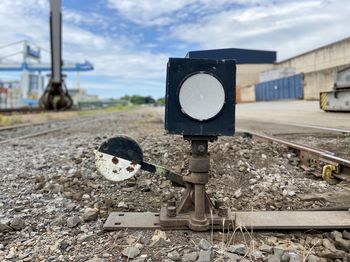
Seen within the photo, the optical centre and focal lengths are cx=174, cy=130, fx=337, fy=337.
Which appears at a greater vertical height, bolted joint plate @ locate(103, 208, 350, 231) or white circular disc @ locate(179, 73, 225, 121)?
white circular disc @ locate(179, 73, 225, 121)

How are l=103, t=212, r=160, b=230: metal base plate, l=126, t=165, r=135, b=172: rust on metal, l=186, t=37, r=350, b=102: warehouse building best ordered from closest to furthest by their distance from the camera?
l=103, t=212, r=160, b=230: metal base plate, l=126, t=165, r=135, b=172: rust on metal, l=186, t=37, r=350, b=102: warehouse building

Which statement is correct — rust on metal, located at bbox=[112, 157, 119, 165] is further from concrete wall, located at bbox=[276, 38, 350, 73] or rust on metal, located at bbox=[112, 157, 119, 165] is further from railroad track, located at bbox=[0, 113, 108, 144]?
concrete wall, located at bbox=[276, 38, 350, 73]

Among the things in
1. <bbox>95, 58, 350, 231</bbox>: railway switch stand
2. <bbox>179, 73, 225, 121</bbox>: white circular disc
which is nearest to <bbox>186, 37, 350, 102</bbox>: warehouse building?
<bbox>95, 58, 350, 231</bbox>: railway switch stand

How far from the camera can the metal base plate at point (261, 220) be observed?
2.15 m

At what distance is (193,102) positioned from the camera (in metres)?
2.03

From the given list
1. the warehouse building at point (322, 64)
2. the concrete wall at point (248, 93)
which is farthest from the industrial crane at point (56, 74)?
the concrete wall at point (248, 93)

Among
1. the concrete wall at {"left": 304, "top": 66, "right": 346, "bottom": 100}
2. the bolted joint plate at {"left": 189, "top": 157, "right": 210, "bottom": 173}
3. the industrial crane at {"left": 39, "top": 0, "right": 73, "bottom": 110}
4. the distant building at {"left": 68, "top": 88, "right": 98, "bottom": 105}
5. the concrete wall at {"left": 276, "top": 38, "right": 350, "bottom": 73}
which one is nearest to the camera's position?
the bolted joint plate at {"left": 189, "top": 157, "right": 210, "bottom": 173}

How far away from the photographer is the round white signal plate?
2.30m

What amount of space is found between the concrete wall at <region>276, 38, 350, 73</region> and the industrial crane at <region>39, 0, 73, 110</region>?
68.4 feet

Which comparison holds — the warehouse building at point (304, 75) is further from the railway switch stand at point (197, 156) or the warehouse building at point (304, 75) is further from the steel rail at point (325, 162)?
the railway switch stand at point (197, 156)

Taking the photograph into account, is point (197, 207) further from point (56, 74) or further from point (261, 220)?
point (56, 74)

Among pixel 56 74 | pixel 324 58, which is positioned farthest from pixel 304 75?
pixel 56 74

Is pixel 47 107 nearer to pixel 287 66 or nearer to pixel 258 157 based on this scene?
pixel 258 157

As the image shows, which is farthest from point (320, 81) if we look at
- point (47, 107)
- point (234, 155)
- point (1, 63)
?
point (1, 63)
